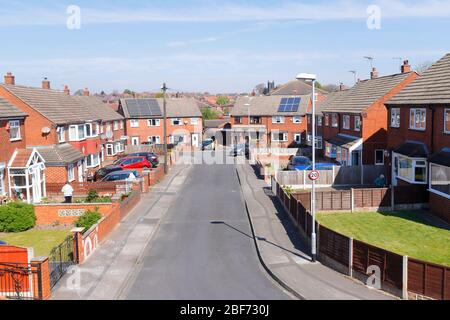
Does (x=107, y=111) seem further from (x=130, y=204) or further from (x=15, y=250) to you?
(x=15, y=250)

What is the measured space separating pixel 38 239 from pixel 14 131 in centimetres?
1068

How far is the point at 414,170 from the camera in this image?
27047mm

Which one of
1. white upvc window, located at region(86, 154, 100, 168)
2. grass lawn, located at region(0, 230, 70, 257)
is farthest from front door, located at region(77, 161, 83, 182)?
grass lawn, located at region(0, 230, 70, 257)

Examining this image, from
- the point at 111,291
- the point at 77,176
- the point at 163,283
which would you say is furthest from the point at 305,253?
the point at 77,176

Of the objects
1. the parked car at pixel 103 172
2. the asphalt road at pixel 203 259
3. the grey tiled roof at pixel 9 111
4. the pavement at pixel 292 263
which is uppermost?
the grey tiled roof at pixel 9 111

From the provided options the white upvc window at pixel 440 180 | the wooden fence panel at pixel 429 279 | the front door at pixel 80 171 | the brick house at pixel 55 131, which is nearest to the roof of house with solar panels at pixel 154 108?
the brick house at pixel 55 131

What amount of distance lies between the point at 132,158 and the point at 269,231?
22198 mm

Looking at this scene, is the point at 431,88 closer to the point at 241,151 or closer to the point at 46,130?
the point at 46,130

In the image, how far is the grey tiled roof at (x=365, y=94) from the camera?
36750 mm

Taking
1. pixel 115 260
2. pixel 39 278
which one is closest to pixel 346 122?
pixel 115 260

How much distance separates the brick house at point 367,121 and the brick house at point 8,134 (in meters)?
→ 24.2

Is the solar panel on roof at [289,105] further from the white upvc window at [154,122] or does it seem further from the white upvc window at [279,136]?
the white upvc window at [154,122]

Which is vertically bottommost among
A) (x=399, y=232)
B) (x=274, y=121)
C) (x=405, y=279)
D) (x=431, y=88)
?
(x=399, y=232)

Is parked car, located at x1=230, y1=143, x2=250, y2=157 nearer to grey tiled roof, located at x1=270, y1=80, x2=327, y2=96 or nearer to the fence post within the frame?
grey tiled roof, located at x1=270, y1=80, x2=327, y2=96
